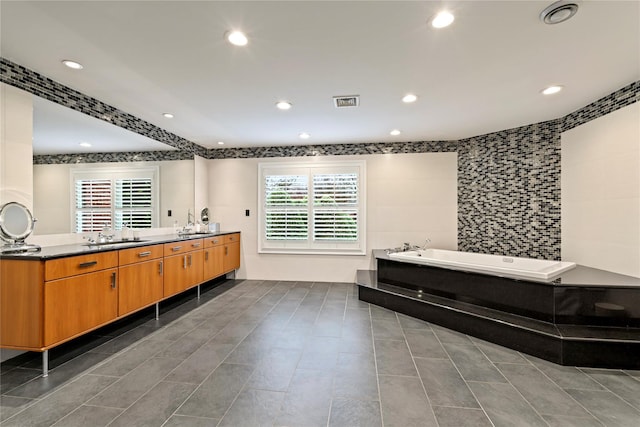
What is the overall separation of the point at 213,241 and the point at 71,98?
91.4 inches

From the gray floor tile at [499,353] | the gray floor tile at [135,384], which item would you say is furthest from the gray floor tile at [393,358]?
the gray floor tile at [135,384]

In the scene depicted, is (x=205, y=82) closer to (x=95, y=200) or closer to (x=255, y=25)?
(x=255, y=25)

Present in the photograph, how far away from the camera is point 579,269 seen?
2984 millimetres

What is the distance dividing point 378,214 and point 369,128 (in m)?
1.51

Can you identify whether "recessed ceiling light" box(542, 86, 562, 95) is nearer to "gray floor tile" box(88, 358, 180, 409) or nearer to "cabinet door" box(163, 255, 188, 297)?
"gray floor tile" box(88, 358, 180, 409)

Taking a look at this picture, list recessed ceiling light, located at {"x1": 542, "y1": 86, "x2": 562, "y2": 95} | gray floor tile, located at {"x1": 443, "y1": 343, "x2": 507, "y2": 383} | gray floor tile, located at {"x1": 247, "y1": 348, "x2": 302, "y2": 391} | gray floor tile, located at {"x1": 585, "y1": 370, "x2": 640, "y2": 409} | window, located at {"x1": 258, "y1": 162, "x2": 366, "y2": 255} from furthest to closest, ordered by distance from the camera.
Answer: window, located at {"x1": 258, "y1": 162, "x2": 366, "y2": 255} < recessed ceiling light, located at {"x1": 542, "y1": 86, "x2": 562, "y2": 95} < gray floor tile, located at {"x1": 443, "y1": 343, "x2": 507, "y2": 383} < gray floor tile, located at {"x1": 247, "y1": 348, "x2": 302, "y2": 391} < gray floor tile, located at {"x1": 585, "y1": 370, "x2": 640, "y2": 409}

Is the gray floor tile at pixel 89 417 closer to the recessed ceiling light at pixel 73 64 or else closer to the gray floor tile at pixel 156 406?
the gray floor tile at pixel 156 406

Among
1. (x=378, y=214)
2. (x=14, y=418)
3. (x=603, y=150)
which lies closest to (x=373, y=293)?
(x=378, y=214)

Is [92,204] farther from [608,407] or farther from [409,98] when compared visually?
[608,407]

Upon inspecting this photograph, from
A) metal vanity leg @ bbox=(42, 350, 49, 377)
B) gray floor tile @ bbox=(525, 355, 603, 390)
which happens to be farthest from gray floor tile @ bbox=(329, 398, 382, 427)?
metal vanity leg @ bbox=(42, 350, 49, 377)

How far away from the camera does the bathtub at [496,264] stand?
265cm

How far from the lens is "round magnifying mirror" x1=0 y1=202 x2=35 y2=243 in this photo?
2.09 metres

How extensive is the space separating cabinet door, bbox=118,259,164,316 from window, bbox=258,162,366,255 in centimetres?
211

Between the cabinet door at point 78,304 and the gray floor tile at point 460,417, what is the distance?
2.65 meters
